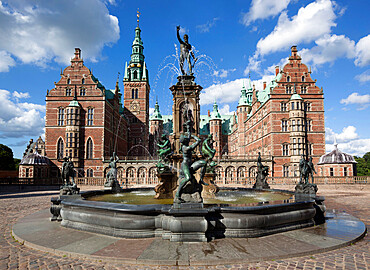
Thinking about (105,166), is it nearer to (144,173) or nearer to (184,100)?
(144,173)

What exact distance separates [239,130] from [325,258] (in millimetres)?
59484

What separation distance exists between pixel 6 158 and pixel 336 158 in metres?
71.0

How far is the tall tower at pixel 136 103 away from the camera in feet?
197

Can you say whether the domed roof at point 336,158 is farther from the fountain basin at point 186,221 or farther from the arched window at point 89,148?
the arched window at point 89,148

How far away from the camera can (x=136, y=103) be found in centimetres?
6072

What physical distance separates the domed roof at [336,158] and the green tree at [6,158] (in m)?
68.0

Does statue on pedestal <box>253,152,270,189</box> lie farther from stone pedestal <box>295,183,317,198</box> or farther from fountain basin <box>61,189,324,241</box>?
fountain basin <box>61,189,324,241</box>

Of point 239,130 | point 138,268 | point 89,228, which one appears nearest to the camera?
point 138,268

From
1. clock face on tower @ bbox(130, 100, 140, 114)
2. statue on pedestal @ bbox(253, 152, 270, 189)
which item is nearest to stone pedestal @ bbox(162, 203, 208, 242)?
statue on pedestal @ bbox(253, 152, 270, 189)

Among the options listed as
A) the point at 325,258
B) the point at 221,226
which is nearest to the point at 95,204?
the point at 221,226

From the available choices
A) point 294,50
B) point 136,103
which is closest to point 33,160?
point 136,103

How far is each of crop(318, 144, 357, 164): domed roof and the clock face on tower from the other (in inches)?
1615

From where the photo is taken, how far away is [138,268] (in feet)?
15.2

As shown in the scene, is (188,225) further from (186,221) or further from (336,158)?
(336,158)
